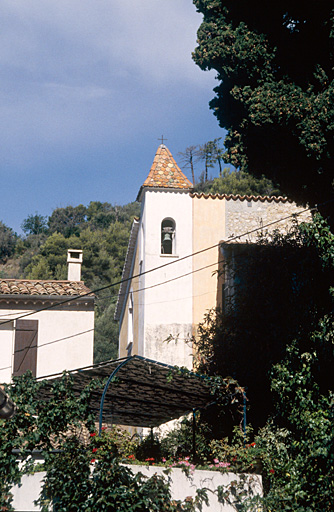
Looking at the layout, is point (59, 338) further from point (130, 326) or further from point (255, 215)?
point (255, 215)

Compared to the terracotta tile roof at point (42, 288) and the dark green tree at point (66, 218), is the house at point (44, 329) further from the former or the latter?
the dark green tree at point (66, 218)

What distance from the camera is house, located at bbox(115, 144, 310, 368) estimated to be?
17.9 m

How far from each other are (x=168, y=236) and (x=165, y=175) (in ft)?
6.75

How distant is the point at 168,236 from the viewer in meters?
18.9

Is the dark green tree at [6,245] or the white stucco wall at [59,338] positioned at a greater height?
the dark green tree at [6,245]

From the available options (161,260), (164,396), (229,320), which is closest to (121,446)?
(164,396)

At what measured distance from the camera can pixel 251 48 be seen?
12.9 metres

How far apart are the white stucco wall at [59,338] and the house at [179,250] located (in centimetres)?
172

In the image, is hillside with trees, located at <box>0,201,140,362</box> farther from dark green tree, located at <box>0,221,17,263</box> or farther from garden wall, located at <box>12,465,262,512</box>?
garden wall, located at <box>12,465,262,512</box>

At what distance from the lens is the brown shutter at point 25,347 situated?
16781 mm

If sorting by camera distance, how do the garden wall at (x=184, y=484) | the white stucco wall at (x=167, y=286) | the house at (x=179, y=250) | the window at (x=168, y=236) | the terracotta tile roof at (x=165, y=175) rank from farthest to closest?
the terracotta tile roof at (x=165, y=175), the window at (x=168, y=236), the house at (x=179, y=250), the white stucco wall at (x=167, y=286), the garden wall at (x=184, y=484)

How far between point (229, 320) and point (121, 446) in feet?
14.2

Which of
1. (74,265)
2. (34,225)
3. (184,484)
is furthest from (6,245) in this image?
(184,484)

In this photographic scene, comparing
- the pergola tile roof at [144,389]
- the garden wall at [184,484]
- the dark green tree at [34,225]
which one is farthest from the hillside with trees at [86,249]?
the garden wall at [184,484]
